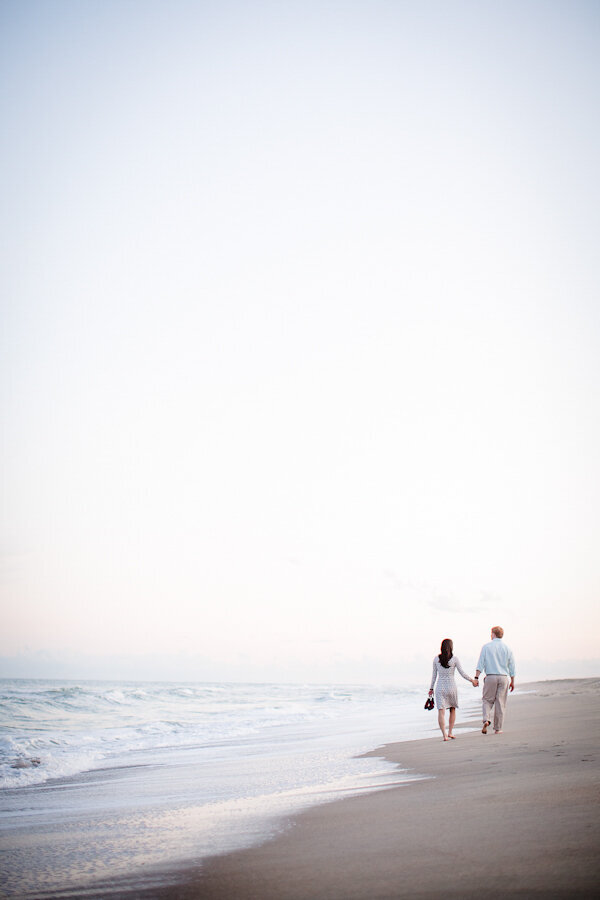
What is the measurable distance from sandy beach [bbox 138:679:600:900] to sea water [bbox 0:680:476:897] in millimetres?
515

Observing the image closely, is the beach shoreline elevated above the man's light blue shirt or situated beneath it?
situated beneath

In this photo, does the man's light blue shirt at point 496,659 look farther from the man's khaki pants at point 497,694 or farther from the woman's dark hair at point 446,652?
the woman's dark hair at point 446,652

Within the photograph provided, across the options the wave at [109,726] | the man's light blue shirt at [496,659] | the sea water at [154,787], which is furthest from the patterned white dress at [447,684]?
the wave at [109,726]

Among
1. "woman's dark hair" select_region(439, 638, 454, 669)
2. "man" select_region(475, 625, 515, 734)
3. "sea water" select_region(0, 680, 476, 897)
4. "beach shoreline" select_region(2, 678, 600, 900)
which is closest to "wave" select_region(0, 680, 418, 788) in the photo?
"sea water" select_region(0, 680, 476, 897)

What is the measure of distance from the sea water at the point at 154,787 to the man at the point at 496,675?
6.15ft

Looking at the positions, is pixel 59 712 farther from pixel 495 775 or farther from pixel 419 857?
pixel 419 857

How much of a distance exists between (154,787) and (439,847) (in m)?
5.19

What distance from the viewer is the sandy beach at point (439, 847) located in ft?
11.0

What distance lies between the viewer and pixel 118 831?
5441 millimetres

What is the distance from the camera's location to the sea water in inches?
179

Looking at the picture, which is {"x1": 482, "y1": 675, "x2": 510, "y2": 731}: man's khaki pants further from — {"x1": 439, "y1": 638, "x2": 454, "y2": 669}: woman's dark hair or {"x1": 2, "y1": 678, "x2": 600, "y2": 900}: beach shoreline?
{"x1": 2, "y1": 678, "x2": 600, "y2": 900}: beach shoreline

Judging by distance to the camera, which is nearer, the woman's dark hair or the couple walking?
the couple walking

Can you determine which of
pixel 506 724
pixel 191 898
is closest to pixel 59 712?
pixel 506 724

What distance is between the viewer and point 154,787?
8.09 m
